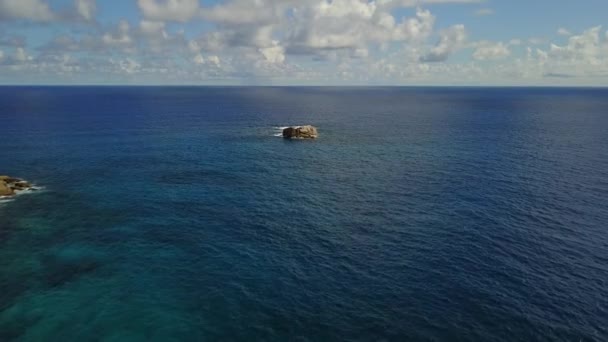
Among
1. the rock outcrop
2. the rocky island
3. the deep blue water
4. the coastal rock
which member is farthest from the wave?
the rock outcrop

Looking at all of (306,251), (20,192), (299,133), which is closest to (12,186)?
(20,192)

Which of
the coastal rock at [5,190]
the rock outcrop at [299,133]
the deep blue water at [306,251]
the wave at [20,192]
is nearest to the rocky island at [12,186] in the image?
the coastal rock at [5,190]

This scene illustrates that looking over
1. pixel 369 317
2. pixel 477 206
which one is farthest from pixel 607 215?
pixel 369 317

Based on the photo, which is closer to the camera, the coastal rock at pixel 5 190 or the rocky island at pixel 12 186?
the coastal rock at pixel 5 190

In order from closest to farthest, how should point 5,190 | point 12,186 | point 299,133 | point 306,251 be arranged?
point 306,251
point 5,190
point 12,186
point 299,133

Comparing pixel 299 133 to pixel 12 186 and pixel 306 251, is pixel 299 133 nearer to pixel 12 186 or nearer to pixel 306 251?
pixel 12 186

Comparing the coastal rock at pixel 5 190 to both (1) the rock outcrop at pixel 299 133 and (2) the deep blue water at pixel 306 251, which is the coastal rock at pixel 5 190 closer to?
(2) the deep blue water at pixel 306 251
